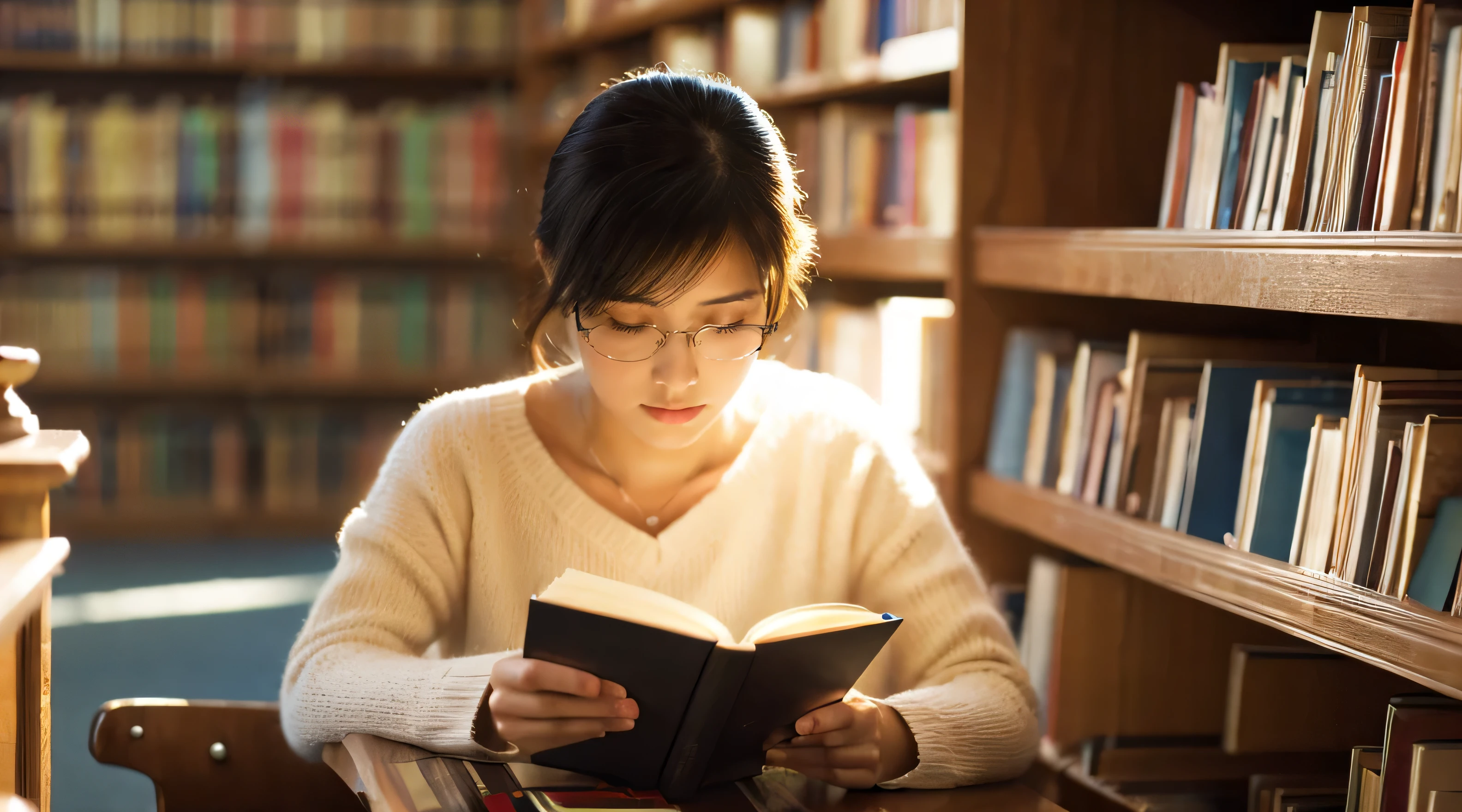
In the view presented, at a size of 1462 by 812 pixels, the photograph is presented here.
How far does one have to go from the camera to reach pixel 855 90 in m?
2.55

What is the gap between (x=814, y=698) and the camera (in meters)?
1.03

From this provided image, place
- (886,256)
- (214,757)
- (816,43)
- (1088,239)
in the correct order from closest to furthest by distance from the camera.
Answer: (214,757), (1088,239), (886,256), (816,43)

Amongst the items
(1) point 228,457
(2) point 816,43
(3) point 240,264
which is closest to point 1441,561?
(2) point 816,43

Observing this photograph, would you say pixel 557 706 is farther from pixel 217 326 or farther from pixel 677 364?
pixel 217 326

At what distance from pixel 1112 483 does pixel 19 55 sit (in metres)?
3.63

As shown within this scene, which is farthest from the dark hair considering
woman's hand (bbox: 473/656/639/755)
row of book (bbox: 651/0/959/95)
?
row of book (bbox: 651/0/959/95)

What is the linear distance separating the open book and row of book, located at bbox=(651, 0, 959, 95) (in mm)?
1272

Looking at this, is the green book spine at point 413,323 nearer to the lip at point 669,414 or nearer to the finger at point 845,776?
the lip at point 669,414

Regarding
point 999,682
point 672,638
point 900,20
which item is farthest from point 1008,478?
point 672,638

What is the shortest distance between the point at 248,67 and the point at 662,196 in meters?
3.36

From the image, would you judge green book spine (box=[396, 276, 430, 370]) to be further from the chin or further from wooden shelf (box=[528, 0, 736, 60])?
the chin

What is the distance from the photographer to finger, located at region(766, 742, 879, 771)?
105 cm

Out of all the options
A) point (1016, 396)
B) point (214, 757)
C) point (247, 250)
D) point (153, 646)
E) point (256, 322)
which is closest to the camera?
point (214, 757)

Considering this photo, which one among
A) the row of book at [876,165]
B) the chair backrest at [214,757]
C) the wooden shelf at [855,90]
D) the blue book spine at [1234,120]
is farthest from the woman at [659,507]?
the wooden shelf at [855,90]
